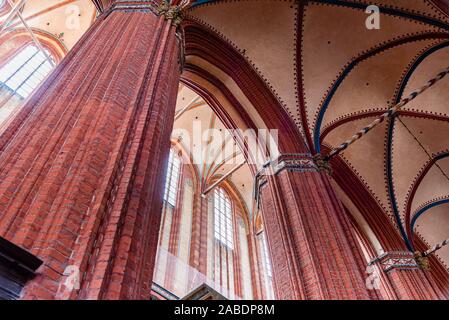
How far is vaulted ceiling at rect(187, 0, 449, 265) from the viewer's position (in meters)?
9.09

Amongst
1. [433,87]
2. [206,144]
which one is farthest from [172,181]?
[433,87]

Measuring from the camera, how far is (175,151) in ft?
47.9

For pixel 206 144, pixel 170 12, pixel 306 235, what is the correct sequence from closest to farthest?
pixel 170 12 → pixel 306 235 → pixel 206 144

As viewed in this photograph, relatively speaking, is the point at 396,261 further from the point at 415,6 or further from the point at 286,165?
the point at 415,6

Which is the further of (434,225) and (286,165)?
(434,225)

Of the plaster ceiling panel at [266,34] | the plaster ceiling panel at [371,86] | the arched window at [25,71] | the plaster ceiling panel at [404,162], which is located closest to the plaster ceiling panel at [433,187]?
the plaster ceiling panel at [404,162]

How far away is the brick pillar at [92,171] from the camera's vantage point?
2.35 m

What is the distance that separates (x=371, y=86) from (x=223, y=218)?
283 inches

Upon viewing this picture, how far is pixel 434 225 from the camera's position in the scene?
511 inches

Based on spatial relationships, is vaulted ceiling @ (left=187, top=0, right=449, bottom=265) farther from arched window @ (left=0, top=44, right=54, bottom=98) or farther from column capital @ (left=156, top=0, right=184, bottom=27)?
arched window @ (left=0, top=44, right=54, bottom=98)

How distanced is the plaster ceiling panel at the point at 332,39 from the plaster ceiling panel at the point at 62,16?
8727mm

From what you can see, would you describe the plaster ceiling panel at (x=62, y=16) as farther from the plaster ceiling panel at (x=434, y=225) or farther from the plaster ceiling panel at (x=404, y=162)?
the plaster ceiling panel at (x=434, y=225)
